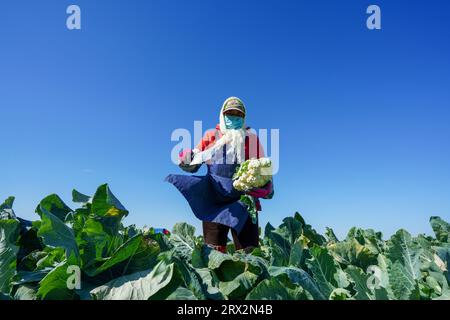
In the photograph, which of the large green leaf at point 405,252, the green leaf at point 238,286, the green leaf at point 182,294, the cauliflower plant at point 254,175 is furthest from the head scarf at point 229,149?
the green leaf at point 182,294

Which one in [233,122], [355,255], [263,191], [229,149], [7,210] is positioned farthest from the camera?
[233,122]

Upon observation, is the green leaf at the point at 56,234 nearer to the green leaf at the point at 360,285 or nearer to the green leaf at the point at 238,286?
the green leaf at the point at 238,286

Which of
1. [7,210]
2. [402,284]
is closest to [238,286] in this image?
[402,284]

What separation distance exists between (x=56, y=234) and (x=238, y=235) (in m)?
2.93

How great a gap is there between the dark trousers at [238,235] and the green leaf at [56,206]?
212 centimetres

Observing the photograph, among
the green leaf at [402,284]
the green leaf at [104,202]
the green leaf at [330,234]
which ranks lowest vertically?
the green leaf at [330,234]

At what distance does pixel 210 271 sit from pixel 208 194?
9.09ft

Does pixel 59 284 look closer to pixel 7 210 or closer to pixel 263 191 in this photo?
pixel 7 210

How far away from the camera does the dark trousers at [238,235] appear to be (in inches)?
159

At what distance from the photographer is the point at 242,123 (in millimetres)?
4738

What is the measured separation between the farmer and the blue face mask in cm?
12

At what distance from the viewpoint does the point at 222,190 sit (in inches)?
160

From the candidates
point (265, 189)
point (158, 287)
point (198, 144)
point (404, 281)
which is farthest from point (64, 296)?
point (198, 144)

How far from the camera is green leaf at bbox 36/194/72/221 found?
210cm
